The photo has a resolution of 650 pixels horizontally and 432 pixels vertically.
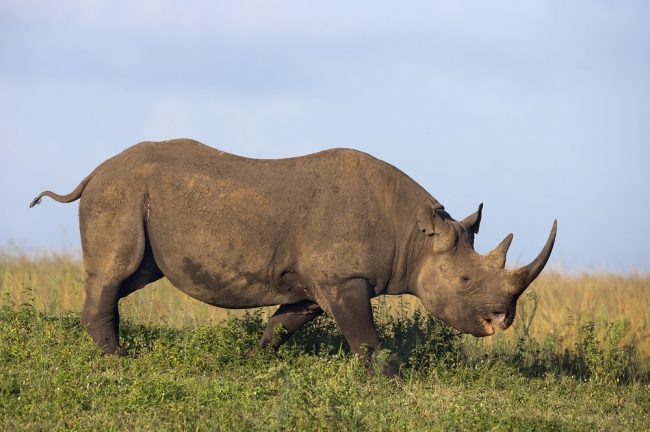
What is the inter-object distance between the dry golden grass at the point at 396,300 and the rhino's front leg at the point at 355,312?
278 centimetres

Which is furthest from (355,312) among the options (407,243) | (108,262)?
(108,262)

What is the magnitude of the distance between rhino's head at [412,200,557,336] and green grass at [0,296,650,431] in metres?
0.66

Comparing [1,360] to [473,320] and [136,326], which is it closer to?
[136,326]

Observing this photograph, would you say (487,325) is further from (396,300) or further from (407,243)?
(396,300)

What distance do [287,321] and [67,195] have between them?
8.55 ft

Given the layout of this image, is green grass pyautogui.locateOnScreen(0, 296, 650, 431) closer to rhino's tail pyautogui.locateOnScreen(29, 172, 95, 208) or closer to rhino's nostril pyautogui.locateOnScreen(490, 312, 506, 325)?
rhino's nostril pyautogui.locateOnScreen(490, 312, 506, 325)

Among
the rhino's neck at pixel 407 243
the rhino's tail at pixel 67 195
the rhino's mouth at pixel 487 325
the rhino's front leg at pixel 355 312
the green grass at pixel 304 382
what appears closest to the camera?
the green grass at pixel 304 382

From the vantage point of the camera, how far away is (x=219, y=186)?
11.0 m

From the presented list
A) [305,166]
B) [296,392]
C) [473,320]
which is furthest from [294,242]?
[296,392]

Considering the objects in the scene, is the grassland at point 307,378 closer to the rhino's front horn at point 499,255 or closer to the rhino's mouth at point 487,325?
the rhino's mouth at point 487,325

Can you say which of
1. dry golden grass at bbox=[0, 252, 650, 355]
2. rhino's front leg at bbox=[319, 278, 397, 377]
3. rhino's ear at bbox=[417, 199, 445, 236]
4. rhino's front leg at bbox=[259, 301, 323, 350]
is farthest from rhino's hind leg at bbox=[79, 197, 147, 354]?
rhino's ear at bbox=[417, 199, 445, 236]

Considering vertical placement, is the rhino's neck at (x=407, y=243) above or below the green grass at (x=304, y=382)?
above

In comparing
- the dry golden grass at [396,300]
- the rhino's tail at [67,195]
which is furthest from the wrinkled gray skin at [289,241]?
the dry golden grass at [396,300]

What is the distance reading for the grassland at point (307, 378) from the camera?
848 centimetres
